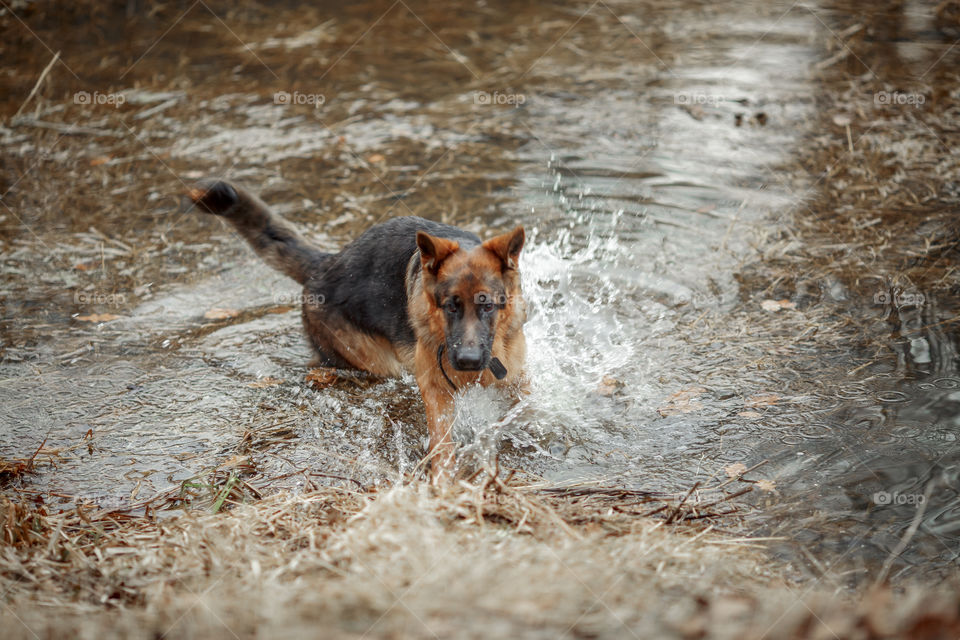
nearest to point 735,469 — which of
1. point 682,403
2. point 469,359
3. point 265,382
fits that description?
point 682,403

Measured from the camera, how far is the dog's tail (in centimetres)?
604

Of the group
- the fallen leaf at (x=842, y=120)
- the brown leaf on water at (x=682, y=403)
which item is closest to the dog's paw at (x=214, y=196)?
the brown leaf on water at (x=682, y=403)

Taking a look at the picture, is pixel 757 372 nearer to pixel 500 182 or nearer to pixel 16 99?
pixel 500 182

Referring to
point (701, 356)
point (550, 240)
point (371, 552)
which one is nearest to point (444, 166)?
point (550, 240)

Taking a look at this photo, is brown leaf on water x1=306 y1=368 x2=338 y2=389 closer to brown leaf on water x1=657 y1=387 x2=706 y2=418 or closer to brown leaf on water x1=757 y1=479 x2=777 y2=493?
brown leaf on water x1=657 y1=387 x2=706 y2=418

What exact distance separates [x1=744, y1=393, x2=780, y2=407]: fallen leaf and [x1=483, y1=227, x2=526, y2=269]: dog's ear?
192cm

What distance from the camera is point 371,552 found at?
3309mm

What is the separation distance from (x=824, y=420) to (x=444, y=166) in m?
5.32

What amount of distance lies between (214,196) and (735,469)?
4179 mm

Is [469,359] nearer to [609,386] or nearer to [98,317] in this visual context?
[609,386]

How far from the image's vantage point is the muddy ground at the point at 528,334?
3.30 metres

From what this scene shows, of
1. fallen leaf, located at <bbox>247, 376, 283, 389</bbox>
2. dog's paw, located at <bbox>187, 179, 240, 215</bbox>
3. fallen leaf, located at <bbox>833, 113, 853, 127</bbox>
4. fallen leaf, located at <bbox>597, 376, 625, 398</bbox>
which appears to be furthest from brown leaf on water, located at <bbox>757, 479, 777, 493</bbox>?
fallen leaf, located at <bbox>833, 113, 853, 127</bbox>

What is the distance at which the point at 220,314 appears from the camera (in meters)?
6.64

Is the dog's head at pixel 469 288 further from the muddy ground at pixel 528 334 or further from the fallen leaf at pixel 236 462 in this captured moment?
the fallen leaf at pixel 236 462
